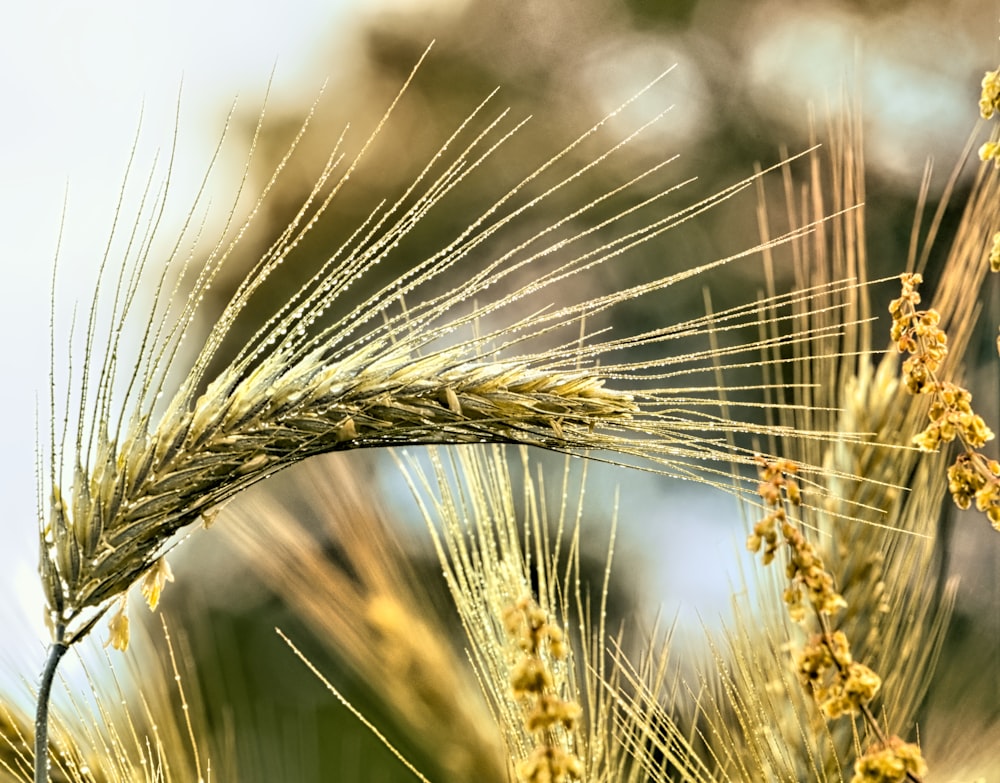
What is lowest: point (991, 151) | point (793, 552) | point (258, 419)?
point (793, 552)

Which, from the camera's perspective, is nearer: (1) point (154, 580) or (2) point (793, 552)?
(2) point (793, 552)

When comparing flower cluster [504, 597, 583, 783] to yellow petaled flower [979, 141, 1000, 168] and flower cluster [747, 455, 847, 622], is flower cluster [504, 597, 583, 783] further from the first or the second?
yellow petaled flower [979, 141, 1000, 168]

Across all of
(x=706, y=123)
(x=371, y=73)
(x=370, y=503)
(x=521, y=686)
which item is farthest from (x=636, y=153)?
(x=521, y=686)

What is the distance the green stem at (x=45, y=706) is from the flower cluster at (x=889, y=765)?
51 cm

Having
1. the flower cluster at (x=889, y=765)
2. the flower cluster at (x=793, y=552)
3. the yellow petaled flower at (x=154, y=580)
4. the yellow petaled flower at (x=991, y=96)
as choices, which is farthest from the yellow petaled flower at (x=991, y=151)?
the yellow petaled flower at (x=154, y=580)

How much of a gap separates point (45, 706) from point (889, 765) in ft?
1.76

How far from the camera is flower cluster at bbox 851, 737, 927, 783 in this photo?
0.48 metres

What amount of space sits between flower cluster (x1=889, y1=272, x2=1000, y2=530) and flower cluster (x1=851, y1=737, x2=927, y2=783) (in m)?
0.19

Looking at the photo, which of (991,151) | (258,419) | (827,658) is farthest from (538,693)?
(991,151)

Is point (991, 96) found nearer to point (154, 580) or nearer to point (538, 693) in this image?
point (538, 693)

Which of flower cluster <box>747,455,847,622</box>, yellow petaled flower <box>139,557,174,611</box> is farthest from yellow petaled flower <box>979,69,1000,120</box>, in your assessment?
yellow petaled flower <box>139,557,174,611</box>

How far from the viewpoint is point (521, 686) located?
0.45 m

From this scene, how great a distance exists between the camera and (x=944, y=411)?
2.06 feet

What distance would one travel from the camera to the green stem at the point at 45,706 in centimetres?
61
